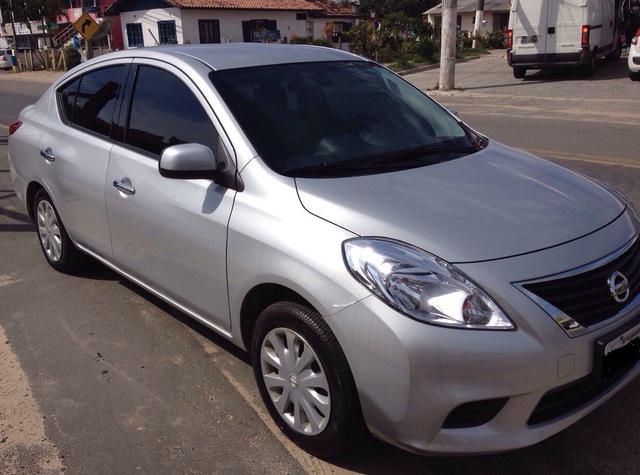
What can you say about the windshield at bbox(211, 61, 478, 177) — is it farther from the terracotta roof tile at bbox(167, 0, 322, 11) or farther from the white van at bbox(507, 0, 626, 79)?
the terracotta roof tile at bbox(167, 0, 322, 11)

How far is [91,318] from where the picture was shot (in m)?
4.25

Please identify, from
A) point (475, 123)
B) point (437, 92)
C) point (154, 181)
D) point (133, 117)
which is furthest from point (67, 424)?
point (437, 92)

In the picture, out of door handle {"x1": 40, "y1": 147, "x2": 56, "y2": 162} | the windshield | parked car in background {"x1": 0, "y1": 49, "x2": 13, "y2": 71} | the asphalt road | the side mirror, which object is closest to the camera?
the asphalt road

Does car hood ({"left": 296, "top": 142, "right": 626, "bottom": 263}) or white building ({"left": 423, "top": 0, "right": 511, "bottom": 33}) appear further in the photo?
white building ({"left": 423, "top": 0, "right": 511, "bottom": 33})

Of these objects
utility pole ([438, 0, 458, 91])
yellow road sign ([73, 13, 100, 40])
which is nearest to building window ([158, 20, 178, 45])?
yellow road sign ([73, 13, 100, 40])

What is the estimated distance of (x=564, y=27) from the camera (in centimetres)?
1680

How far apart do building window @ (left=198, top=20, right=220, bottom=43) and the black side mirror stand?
130 feet

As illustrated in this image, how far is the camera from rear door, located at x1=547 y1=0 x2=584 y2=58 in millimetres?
16422

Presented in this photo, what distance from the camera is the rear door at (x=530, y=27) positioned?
55.4 ft

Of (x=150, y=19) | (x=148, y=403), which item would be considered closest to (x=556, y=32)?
(x=148, y=403)

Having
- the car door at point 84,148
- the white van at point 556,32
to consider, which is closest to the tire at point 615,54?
the white van at point 556,32

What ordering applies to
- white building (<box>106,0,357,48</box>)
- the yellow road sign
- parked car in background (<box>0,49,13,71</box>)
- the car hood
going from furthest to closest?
parked car in background (<box>0,49,13,71</box>) → white building (<box>106,0,357,48</box>) → the yellow road sign → the car hood

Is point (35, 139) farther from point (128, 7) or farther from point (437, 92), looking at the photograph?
point (128, 7)

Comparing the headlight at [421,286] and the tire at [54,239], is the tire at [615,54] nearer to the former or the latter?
the tire at [54,239]
